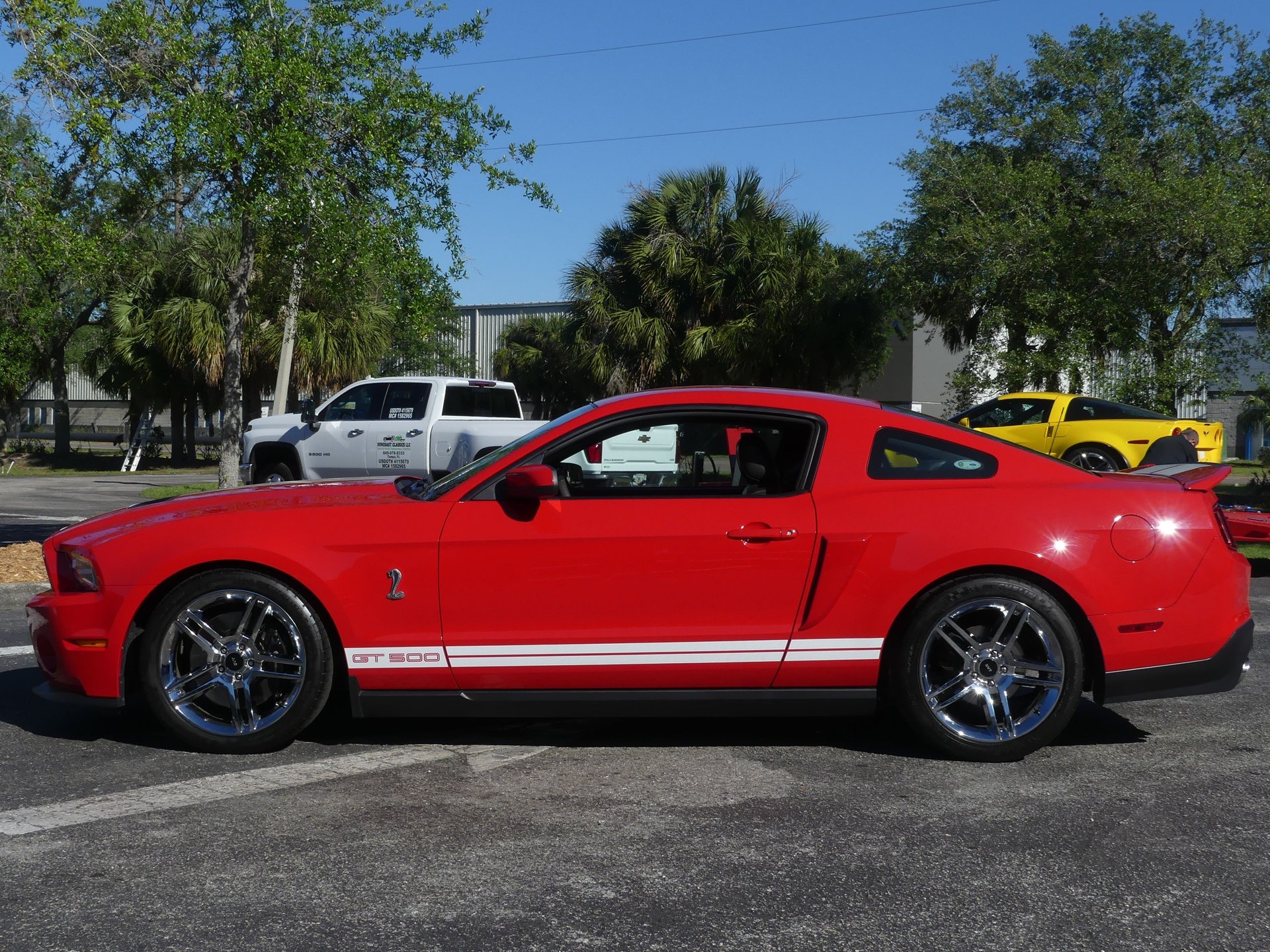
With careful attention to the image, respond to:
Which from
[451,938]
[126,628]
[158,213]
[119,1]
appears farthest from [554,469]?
[158,213]

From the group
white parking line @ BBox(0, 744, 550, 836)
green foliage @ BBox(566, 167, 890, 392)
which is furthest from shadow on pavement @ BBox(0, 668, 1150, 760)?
green foliage @ BBox(566, 167, 890, 392)

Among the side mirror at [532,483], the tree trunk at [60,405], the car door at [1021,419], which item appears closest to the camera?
the side mirror at [532,483]

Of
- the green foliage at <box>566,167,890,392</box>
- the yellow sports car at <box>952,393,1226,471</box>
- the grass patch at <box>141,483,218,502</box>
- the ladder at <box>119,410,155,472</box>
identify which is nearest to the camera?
the yellow sports car at <box>952,393,1226,471</box>

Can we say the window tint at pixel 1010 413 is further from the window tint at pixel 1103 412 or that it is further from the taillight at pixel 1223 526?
the taillight at pixel 1223 526

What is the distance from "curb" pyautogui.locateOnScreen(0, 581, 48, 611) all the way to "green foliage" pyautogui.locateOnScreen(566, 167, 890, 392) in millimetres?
19004

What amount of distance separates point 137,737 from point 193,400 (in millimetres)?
31864

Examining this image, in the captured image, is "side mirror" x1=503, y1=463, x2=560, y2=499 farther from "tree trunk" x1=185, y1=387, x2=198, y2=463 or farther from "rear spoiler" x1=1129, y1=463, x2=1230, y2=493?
"tree trunk" x1=185, y1=387, x2=198, y2=463

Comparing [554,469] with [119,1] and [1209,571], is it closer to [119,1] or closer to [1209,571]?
[1209,571]

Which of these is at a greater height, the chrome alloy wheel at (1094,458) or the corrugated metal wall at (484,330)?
the corrugated metal wall at (484,330)

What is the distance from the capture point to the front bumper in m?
5.08

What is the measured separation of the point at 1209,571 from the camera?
5125 millimetres

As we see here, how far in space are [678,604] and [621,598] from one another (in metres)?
0.22

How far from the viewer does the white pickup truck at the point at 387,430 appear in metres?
16.5

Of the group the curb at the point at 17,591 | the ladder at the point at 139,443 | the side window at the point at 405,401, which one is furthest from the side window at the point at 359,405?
the ladder at the point at 139,443
